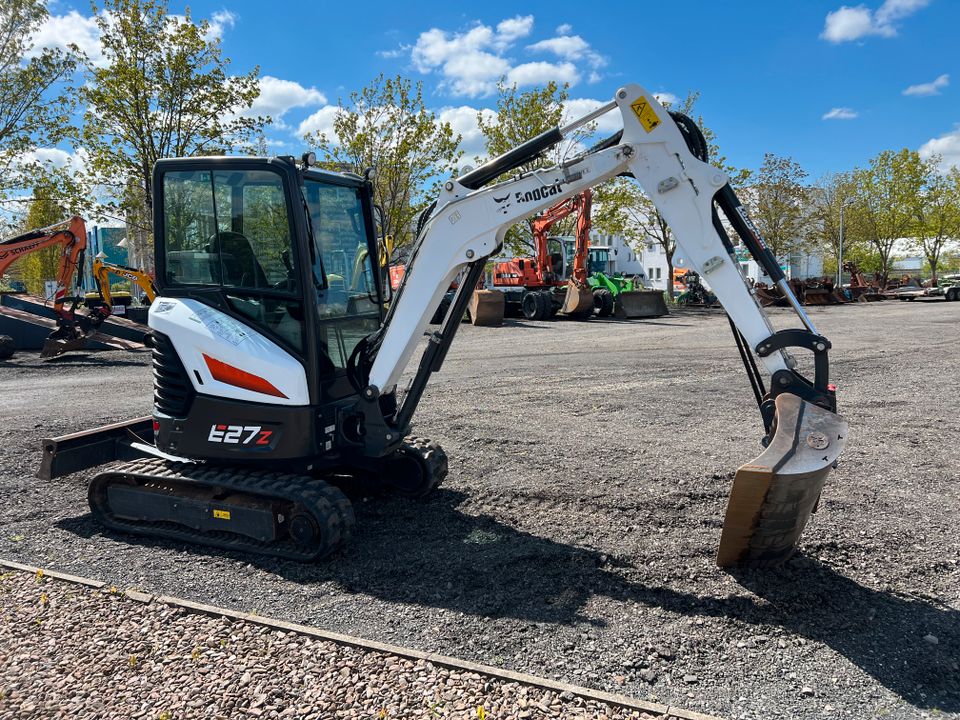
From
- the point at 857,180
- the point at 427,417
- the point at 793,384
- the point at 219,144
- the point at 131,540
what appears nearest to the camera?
the point at 793,384

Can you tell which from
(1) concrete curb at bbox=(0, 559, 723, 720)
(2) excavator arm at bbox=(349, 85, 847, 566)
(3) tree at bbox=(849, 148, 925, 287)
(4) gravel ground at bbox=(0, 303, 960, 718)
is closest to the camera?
(1) concrete curb at bbox=(0, 559, 723, 720)

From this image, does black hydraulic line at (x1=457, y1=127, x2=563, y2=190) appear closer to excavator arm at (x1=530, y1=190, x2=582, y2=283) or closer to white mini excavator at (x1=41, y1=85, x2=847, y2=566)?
white mini excavator at (x1=41, y1=85, x2=847, y2=566)

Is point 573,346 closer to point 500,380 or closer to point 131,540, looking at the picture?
point 500,380

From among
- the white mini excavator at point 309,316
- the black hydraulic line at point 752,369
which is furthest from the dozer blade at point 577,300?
the black hydraulic line at point 752,369

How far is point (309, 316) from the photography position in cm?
502

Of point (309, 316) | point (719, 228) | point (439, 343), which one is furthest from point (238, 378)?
point (719, 228)

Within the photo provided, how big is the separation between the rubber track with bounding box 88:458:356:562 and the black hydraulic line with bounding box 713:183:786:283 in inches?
126

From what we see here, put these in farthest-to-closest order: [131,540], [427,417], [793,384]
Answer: [427,417] < [131,540] < [793,384]

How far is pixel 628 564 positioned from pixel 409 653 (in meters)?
1.72

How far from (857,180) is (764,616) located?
176 feet

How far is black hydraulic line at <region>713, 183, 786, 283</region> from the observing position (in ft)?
14.8

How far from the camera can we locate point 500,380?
12.1m

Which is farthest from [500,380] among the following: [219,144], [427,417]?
[219,144]

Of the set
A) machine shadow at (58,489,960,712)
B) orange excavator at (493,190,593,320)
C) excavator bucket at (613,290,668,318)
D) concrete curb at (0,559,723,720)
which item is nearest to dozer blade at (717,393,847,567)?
machine shadow at (58,489,960,712)
